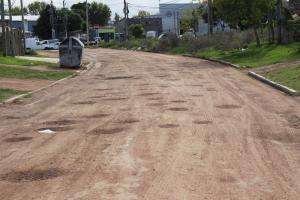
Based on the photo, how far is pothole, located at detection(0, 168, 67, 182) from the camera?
8016 mm

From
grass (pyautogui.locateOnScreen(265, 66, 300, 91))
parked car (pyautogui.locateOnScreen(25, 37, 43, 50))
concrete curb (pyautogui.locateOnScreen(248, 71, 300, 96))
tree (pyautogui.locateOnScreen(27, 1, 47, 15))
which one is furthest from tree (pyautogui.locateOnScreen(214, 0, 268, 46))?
tree (pyautogui.locateOnScreen(27, 1, 47, 15))

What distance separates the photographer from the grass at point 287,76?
63.5ft

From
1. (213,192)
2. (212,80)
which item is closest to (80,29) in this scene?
(212,80)

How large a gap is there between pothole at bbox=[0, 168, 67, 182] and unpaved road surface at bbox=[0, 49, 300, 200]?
0.04ft

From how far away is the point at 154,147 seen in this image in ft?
32.4

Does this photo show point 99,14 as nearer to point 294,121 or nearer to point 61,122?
point 61,122

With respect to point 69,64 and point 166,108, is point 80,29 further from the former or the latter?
point 166,108

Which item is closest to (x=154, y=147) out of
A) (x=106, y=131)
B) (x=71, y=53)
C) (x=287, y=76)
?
(x=106, y=131)

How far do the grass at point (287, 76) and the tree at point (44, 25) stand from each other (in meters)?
88.5

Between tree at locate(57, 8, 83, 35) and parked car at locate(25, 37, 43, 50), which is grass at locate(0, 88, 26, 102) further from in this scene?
tree at locate(57, 8, 83, 35)

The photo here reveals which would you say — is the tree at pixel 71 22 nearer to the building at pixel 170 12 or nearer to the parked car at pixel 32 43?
the building at pixel 170 12

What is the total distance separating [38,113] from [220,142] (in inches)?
258

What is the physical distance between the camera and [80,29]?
385 feet

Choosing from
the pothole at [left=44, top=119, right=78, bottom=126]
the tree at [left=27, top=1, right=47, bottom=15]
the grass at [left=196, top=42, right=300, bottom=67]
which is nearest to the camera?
the pothole at [left=44, top=119, right=78, bottom=126]
